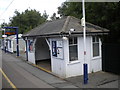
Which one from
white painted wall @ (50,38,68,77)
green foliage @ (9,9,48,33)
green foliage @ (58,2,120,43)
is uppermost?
green foliage @ (9,9,48,33)

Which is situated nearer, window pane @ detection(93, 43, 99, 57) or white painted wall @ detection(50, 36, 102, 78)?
white painted wall @ detection(50, 36, 102, 78)

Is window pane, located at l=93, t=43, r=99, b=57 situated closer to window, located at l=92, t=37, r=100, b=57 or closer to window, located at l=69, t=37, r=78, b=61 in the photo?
window, located at l=92, t=37, r=100, b=57

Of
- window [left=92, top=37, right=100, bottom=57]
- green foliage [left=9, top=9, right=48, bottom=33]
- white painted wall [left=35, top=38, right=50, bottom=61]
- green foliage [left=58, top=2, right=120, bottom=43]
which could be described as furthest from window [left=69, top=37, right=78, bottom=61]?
green foliage [left=9, top=9, right=48, bottom=33]

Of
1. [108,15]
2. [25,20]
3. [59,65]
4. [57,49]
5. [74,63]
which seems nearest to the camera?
[74,63]

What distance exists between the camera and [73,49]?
434 inches

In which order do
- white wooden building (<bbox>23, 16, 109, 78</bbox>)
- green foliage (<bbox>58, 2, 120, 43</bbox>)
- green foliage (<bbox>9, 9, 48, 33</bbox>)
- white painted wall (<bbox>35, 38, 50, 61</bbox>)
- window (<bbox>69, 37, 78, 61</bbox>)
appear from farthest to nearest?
green foliage (<bbox>9, 9, 48, 33</bbox>)
white painted wall (<bbox>35, 38, 50, 61</bbox>)
green foliage (<bbox>58, 2, 120, 43</bbox>)
window (<bbox>69, 37, 78, 61</bbox>)
white wooden building (<bbox>23, 16, 109, 78</bbox>)

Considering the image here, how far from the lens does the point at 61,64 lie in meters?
10.9

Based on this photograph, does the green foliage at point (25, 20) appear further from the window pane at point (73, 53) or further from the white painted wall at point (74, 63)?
the window pane at point (73, 53)

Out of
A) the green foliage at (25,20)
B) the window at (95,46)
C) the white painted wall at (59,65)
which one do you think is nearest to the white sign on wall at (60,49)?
the white painted wall at (59,65)

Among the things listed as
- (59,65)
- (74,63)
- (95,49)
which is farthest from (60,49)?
(95,49)

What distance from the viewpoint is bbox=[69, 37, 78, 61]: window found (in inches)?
427

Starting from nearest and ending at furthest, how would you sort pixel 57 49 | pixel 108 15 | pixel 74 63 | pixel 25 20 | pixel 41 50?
pixel 74 63 → pixel 57 49 → pixel 108 15 → pixel 41 50 → pixel 25 20

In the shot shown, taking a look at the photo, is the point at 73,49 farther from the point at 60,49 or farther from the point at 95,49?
the point at 95,49

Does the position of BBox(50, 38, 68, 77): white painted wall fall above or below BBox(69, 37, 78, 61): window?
below
